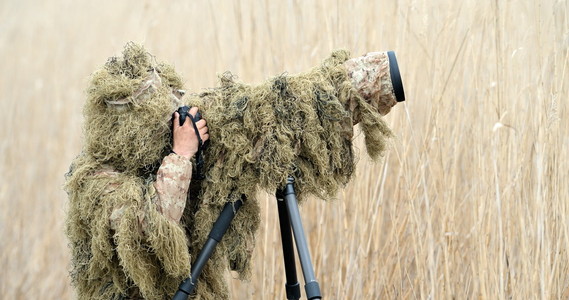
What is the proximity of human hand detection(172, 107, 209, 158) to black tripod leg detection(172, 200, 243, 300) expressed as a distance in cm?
14

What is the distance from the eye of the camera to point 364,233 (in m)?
1.77

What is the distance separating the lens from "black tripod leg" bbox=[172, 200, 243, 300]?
1.24 m

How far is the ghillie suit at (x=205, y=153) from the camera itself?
4.16ft

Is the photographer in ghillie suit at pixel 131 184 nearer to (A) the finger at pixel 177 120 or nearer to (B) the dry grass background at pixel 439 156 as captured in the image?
(A) the finger at pixel 177 120

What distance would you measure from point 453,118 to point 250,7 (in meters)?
0.71

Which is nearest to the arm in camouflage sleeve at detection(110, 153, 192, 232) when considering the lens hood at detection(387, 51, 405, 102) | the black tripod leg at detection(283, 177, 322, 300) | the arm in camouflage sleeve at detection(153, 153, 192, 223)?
the arm in camouflage sleeve at detection(153, 153, 192, 223)

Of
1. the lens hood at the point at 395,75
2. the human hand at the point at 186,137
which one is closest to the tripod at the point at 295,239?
the human hand at the point at 186,137

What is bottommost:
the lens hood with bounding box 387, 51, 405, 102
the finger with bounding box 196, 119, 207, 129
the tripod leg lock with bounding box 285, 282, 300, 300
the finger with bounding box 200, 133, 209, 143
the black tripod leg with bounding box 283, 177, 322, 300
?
the tripod leg lock with bounding box 285, 282, 300, 300

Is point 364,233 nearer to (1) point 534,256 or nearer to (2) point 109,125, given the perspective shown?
(1) point 534,256

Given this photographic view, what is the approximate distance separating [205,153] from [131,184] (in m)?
0.16

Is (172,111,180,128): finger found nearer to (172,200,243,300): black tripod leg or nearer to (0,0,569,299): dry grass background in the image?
(172,200,243,300): black tripod leg

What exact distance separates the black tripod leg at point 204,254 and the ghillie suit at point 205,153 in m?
0.02

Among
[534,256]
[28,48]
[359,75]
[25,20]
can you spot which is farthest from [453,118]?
[25,20]

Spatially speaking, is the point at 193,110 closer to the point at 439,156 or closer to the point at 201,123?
the point at 201,123
